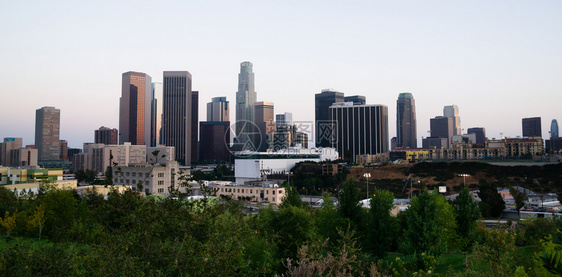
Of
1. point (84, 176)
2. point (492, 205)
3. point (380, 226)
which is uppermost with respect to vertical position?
point (380, 226)

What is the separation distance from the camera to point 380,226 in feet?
110

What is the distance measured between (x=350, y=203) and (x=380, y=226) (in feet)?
11.8

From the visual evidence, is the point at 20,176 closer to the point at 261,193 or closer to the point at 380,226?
the point at 261,193

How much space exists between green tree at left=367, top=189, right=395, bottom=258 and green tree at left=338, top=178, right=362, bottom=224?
141 centimetres

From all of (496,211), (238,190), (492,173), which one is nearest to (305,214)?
(496,211)

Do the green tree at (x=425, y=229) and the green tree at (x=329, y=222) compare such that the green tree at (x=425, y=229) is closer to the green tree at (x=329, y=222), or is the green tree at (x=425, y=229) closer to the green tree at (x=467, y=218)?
the green tree at (x=467, y=218)

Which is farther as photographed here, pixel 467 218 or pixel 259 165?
pixel 259 165

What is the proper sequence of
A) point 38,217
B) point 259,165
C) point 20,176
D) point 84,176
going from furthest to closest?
point 259,165
point 84,176
point 20,176
point 38,217

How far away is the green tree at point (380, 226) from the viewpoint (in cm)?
3356

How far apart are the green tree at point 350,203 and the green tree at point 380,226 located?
4.63 feet

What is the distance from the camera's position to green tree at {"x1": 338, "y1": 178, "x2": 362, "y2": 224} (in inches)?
1372

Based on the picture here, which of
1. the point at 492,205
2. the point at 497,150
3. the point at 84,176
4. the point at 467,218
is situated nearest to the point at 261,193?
the point at 492,205

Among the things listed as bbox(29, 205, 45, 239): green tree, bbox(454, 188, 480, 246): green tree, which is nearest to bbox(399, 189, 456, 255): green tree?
bbox(454, 188, 480, 246): green tree

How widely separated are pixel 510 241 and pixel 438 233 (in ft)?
45.0
